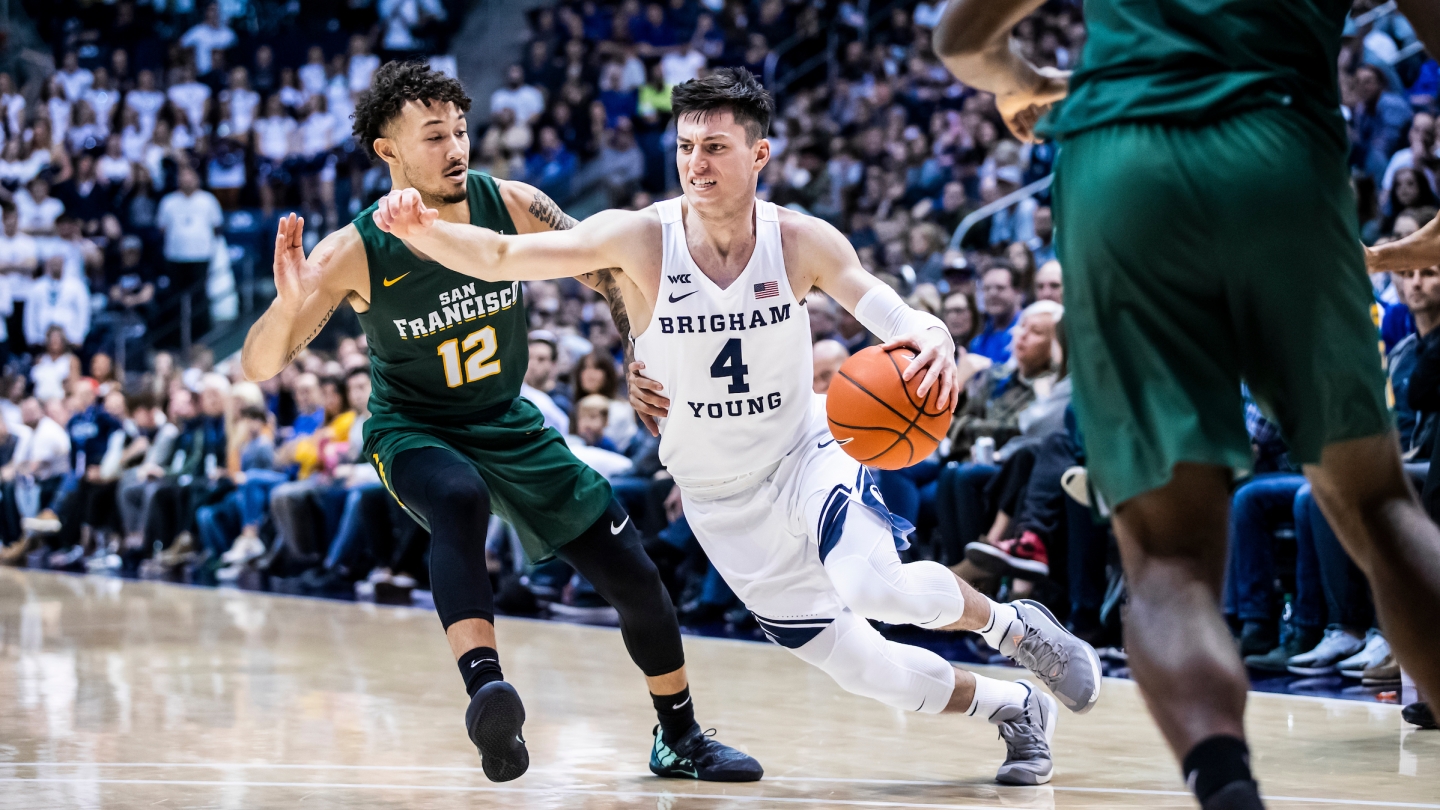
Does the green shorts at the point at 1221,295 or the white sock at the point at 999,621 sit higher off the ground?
the green shorts at the point at 1221,295

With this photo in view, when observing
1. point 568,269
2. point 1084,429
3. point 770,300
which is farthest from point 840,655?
point 1084,429

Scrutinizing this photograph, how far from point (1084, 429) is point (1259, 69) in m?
0.54

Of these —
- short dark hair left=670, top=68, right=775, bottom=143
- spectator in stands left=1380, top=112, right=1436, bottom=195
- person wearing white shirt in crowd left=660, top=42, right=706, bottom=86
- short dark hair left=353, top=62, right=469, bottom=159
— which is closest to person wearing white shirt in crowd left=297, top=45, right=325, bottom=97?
person wearing white shirt in crowd left=660, top=42, right=706, bottom=86

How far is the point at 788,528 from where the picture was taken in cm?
409

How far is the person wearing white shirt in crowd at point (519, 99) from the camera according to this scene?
685 inches

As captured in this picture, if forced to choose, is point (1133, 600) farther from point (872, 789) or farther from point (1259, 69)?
point (872, 789)

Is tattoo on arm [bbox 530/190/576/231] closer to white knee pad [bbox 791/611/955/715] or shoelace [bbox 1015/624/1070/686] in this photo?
white knee pad [bbox 791/611/955/715]

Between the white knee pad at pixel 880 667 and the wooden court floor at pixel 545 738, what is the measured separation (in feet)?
0.78

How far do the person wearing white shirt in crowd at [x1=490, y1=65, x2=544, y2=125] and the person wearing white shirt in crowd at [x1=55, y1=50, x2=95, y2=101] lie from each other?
634 centimetres

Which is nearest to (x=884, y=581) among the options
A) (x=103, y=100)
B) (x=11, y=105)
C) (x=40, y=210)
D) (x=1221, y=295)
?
(x=1221, y=295)

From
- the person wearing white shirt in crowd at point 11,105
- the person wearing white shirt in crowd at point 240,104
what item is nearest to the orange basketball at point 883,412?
the person wearing white shirt in crowd at point 240,104

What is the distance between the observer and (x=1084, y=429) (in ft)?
6.86

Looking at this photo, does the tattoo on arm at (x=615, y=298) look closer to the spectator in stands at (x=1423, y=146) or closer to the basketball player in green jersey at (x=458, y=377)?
the basketball player in green jersey at (x=458, y=377)

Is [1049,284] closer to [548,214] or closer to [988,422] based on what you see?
[988,422]
